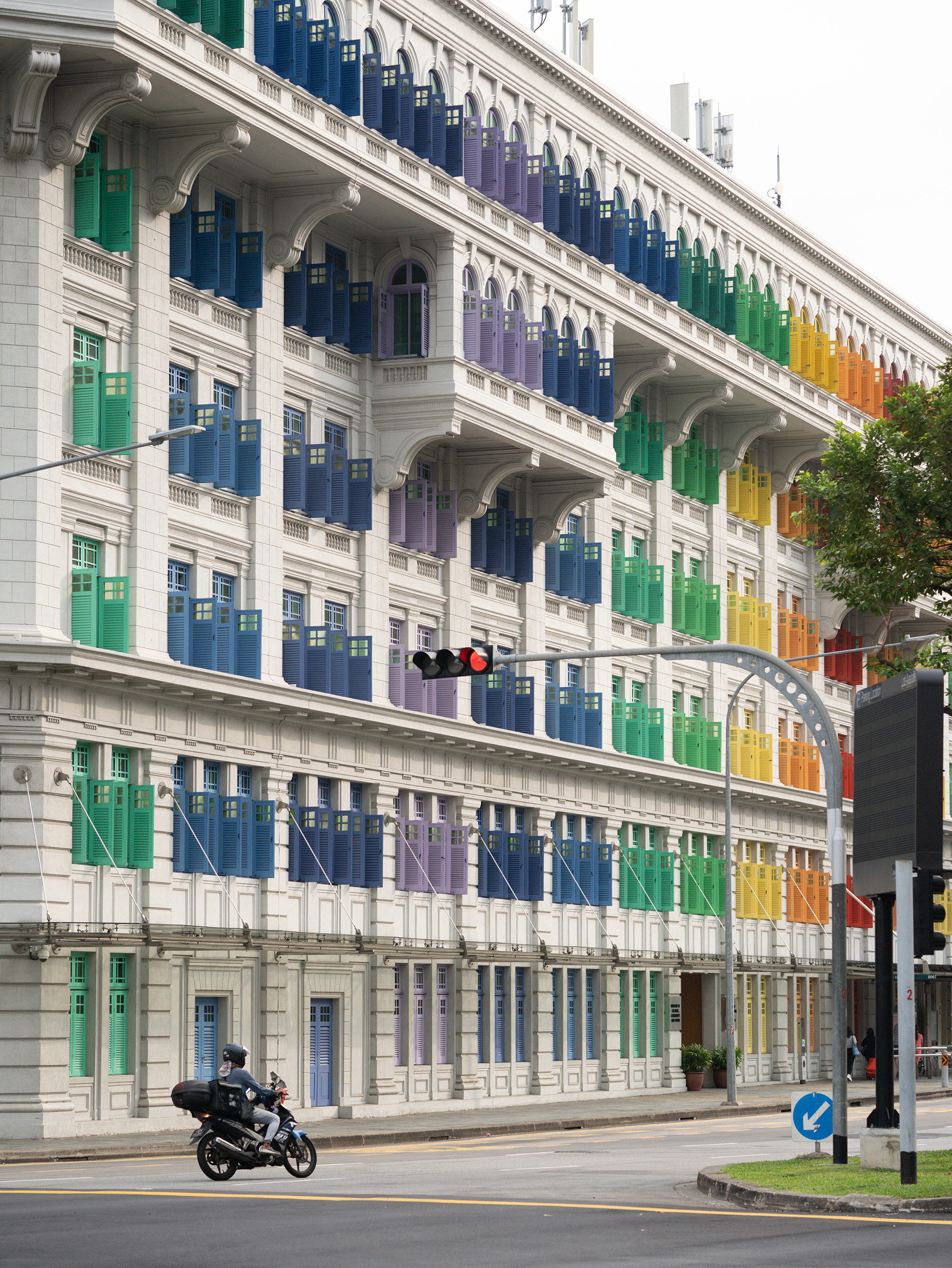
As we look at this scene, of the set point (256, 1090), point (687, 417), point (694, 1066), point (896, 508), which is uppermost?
point (687, 417)

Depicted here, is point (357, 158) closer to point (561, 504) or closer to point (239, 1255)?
point (561, 504)

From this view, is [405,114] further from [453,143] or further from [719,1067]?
[719,1067]

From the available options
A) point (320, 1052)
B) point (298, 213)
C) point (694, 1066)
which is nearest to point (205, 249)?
point (298, 213)

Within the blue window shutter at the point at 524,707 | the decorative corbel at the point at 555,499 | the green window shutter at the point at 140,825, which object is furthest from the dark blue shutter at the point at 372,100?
the green window shutter at the point at 140,825

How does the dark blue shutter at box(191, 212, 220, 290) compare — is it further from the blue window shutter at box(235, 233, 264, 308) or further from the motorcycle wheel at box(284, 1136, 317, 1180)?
the motorcycle wheel at box(284, 1136, 317, 1180)

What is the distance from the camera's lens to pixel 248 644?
130 ft

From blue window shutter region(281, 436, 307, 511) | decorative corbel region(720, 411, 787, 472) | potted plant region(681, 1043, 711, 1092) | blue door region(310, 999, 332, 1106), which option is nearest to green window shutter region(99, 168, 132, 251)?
blue window shutter region(281, 436, 307, 511)

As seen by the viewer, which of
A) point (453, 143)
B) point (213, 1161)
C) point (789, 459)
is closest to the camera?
point (213, 1161)

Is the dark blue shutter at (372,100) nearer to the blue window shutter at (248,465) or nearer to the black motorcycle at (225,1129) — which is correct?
the blue window shutter at (248,465)

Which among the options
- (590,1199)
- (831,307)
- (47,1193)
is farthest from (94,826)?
(831,307)

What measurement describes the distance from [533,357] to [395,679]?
8331 millimetres

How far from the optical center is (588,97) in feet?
177

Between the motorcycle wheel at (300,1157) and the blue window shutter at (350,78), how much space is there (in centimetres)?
2254

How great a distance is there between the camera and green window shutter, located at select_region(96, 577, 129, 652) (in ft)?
118
